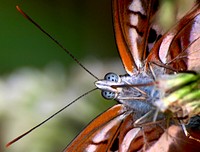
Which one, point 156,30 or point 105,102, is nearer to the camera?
point 156,30

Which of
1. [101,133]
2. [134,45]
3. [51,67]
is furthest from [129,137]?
[51,67]

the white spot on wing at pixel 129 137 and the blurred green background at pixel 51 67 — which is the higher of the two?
the blurred green background at pixel 51 67

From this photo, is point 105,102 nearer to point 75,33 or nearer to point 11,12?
point 75,33

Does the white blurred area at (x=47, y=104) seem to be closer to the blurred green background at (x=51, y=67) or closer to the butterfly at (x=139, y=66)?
the blurred green background at (x=51, y=67)

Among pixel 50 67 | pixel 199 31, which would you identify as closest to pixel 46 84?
pixel 50 67

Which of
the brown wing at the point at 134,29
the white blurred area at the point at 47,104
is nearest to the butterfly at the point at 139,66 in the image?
the brown wing at the point at 134,29

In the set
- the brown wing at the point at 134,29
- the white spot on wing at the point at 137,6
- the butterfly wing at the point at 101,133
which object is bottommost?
the butterfly wing at the point at 101,133
